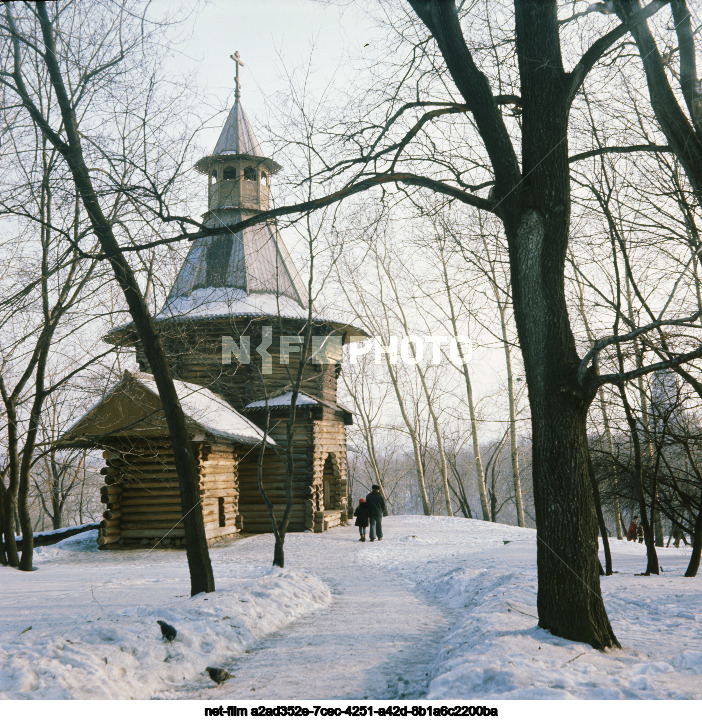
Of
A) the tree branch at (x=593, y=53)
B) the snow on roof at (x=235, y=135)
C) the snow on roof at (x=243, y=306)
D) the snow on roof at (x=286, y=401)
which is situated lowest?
the snow on roof at (x=286, y=401)

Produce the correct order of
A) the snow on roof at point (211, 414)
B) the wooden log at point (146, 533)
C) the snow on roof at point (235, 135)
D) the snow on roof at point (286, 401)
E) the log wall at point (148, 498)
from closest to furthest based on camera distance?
the snow on roof at point (211, 414) → the log wall at point (148, 498) → the wooden log at point (146, 533) → the snow on roof at point (286, 401) → the snow on roof at point (235, 135)

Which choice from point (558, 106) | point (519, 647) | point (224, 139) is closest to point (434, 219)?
point (558, 106)

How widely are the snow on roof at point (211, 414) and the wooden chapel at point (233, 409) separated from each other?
0.06 meters

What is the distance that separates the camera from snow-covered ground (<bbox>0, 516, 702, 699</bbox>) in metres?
4.29

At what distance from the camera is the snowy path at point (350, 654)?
482cm

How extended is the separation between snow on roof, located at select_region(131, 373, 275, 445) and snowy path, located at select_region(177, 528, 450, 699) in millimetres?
7078

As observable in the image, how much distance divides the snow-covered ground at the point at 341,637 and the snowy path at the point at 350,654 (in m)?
0.02

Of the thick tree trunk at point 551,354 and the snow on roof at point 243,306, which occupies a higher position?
the snow on roof at point 243,306

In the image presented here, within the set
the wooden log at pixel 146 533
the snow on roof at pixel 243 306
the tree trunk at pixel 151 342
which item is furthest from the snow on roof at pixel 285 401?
the tree trunk at pixel 151 342

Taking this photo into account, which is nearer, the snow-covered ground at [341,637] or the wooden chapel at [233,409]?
the snow-covered ground at [341,637]

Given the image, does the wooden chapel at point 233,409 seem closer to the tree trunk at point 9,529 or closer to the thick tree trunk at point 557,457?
the tree trunk at point 9,529

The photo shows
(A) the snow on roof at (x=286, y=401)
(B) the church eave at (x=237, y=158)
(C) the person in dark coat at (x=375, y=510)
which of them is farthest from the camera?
(A) the snow on roof at (x=286, y=401)

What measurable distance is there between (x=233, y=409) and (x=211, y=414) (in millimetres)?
2077
